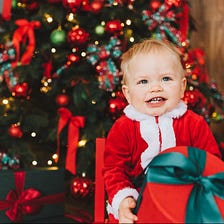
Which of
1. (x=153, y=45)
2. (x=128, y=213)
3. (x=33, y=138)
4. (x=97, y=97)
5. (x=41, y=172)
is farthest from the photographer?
(x=33, y=138)

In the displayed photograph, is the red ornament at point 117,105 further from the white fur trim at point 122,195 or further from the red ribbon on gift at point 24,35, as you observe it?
the white fur trim at point 122,195

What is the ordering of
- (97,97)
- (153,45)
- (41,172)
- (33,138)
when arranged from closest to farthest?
(153,45) < (41,172) < (97,97) < (33,138)

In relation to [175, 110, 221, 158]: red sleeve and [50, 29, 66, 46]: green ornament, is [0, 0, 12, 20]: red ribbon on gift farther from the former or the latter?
[175, 110, 221, 158]: red sleeve

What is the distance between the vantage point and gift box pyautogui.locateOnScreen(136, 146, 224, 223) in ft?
2.90

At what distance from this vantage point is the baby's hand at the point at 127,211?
969mm

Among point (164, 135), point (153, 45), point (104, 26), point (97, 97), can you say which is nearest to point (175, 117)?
point (164, 135)

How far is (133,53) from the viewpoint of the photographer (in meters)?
1.11

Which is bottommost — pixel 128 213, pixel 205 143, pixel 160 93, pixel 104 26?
pixel 128 213

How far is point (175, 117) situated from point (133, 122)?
0.11m

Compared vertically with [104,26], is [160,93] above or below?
below

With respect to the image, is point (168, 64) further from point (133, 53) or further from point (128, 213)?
point (128, 213)

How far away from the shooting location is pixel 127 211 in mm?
1008

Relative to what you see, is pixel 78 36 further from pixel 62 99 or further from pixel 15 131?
pixel 15 131

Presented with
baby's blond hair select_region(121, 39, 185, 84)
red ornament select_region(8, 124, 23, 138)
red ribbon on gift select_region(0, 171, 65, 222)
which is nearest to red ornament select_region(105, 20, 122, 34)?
red ornament select_region(8, 124, 23, 138)
